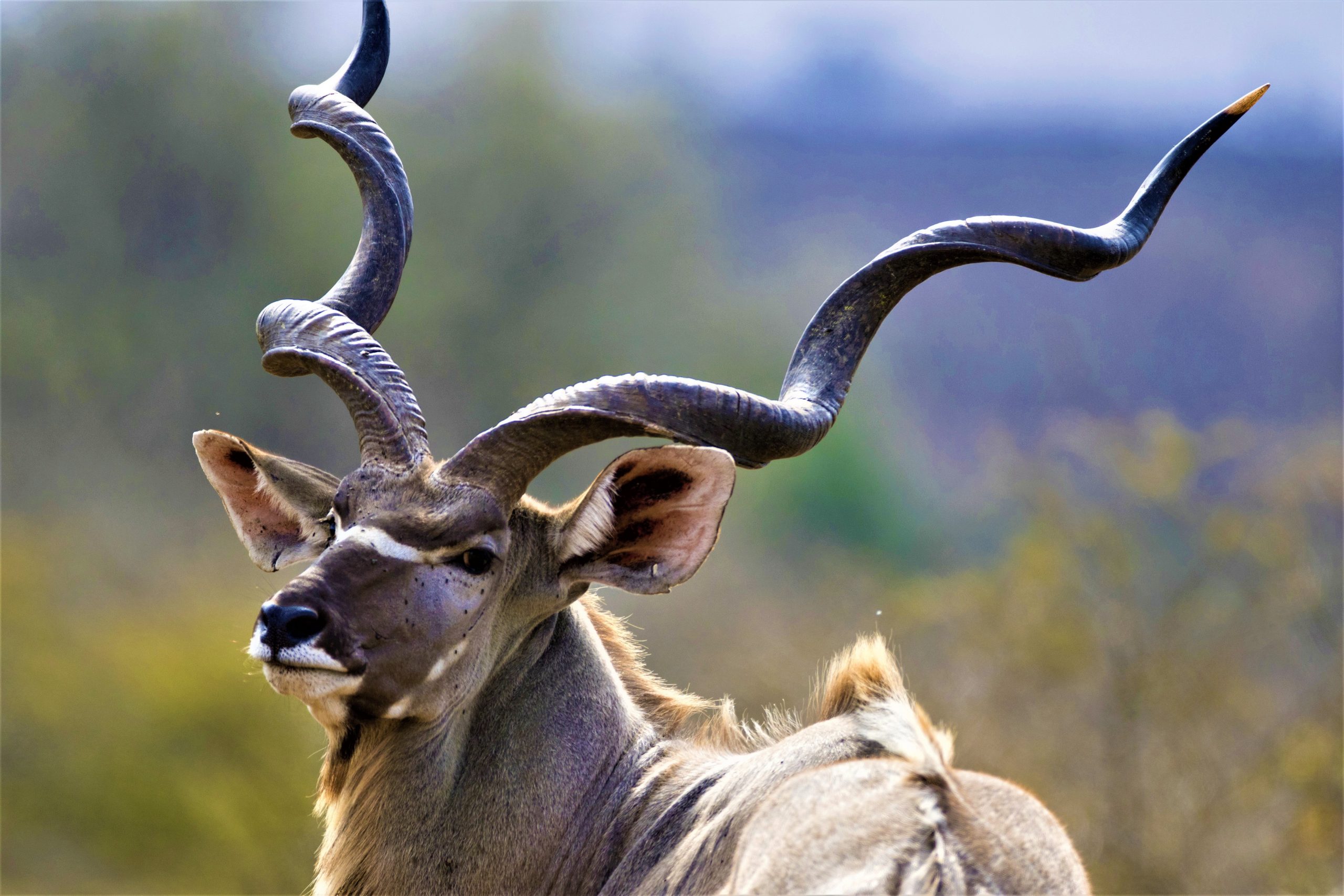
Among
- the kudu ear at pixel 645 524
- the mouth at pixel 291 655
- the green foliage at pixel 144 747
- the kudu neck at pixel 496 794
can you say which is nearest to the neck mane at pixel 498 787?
the kudu neck at pixel 496 794

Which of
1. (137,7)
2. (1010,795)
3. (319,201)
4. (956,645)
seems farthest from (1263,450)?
(137,7)

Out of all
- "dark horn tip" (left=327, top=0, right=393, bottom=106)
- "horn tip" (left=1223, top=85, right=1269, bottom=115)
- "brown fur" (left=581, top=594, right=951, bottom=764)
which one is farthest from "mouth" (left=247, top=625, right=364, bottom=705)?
"horn tip" (left=1223, top=85, right=1269, bottom=115)

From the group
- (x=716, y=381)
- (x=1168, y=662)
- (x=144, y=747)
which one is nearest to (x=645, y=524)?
(x=1168, y=662)

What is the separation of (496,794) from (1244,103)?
12.7 feet

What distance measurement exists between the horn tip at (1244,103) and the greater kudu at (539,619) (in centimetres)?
1

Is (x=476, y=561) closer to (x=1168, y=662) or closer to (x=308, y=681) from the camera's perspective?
(x=308, y=681)

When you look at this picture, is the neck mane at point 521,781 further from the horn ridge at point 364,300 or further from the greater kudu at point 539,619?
the horn ridge at point 364,300

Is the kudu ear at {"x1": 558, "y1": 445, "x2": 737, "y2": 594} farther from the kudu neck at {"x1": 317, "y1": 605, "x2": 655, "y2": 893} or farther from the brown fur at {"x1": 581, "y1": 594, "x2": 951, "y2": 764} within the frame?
the brown fur at {"x1": 581, "y1": 594, "x2": 951, "y2": 764}

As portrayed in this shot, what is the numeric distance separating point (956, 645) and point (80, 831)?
46.5ft

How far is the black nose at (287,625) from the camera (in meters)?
4.13

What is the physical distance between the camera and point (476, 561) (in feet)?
15.1

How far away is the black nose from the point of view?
4133 mm

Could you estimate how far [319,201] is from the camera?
130 feet

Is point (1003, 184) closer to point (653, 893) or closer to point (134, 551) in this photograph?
point (134, 551)
